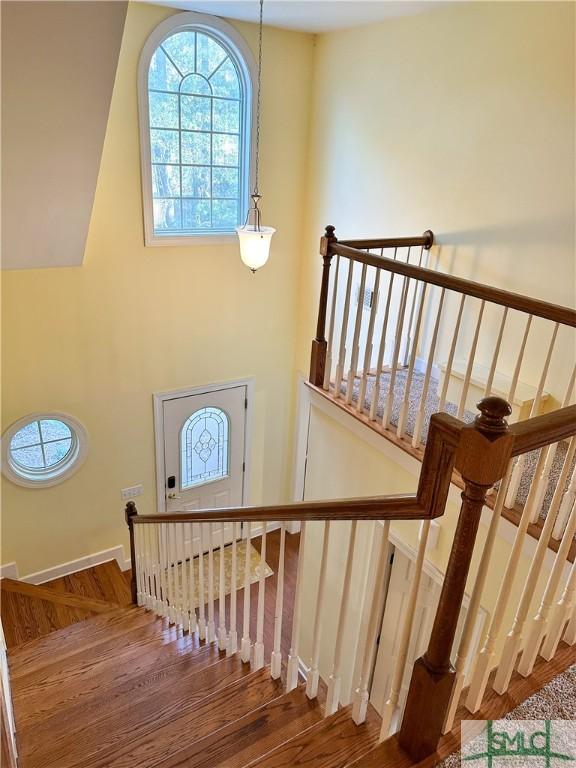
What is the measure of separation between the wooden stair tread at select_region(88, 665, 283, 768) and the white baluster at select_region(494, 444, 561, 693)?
40.9 inches

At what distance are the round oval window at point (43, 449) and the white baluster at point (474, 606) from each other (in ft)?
13.4

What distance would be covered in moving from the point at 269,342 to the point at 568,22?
11.6 feet

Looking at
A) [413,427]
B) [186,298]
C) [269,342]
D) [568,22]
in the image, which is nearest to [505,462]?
[413,427]

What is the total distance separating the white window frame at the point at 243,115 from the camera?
420 cm

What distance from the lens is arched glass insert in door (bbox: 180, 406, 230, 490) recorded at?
557cm

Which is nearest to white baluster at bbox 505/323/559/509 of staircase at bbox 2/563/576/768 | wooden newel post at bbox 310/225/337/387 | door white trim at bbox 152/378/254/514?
staircase at bbox 2/563/576/768

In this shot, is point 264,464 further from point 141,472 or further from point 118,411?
point 118,411

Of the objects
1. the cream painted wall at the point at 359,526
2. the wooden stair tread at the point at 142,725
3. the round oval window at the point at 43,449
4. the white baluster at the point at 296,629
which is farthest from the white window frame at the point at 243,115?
the white baluster at the point at 296,629

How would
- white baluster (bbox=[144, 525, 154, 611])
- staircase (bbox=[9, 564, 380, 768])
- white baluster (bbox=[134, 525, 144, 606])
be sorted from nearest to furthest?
staircase (bbox=[9, 564, 380, 768]) → white baluster (bbox=[144, 525, 154, 611]) → white baluster (bbox=[134, 525, 144, 606])

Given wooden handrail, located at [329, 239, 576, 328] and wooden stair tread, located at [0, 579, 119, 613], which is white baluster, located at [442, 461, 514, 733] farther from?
wooden stair tread, located at [0, 579, 119, 613]

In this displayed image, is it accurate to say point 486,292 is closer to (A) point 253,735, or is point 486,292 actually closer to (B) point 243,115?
(A) point 253,735

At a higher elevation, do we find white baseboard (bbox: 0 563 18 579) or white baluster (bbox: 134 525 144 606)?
white baluster (bbox: 134 525 144 606)

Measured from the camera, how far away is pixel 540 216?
332cm

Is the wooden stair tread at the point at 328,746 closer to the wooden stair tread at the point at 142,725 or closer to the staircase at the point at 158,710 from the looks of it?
the staircase at the point at 158,710
